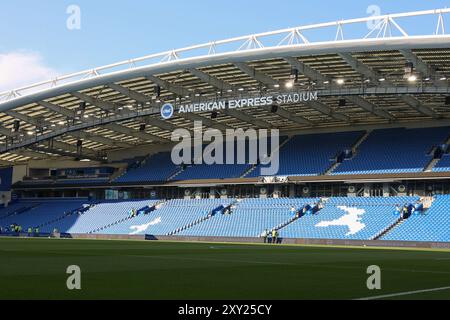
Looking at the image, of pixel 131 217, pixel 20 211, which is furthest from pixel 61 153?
pixel 20 211

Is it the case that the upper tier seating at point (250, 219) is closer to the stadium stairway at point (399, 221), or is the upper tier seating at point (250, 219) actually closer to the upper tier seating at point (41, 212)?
the stadium stairway at point (399, 221)

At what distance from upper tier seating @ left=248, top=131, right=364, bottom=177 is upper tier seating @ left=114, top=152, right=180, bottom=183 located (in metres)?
12.5

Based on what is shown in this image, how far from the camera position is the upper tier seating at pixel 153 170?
7406 centimetres

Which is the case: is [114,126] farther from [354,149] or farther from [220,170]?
[354,149]

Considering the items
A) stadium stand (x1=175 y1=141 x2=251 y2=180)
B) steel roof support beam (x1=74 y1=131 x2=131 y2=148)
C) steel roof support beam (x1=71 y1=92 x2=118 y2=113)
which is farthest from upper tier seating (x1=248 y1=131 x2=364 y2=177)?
steel roof support beam (x1=74 y1=131 x2=131 y2=148)

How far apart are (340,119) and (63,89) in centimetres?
2835

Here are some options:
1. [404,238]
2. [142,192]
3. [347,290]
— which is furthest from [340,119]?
[347,290]

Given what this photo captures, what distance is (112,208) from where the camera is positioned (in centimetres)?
7481

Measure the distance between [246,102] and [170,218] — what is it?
801 inches

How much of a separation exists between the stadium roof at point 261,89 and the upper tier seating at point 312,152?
147 cm

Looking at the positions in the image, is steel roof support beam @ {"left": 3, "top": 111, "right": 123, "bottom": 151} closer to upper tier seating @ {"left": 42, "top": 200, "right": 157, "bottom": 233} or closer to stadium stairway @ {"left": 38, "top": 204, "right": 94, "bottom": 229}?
upper tier seating @ {"left": 42, "top": 200, "right": 157, "bottom": 233}

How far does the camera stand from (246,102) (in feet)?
167

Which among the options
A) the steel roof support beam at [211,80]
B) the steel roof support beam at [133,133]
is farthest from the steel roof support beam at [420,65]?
the steel roof support beam at [133,133]

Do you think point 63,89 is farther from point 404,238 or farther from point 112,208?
point 404,238
